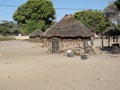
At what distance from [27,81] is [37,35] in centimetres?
5939

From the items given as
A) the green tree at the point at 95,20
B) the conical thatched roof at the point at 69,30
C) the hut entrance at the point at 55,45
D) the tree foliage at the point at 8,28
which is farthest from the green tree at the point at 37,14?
the hut entrance at the point at 55,45

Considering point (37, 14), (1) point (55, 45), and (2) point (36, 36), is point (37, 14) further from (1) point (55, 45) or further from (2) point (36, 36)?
(1) point (55, 45)

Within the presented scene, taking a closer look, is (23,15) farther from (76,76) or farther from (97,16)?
(76,76)

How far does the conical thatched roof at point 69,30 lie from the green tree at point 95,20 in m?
54.6

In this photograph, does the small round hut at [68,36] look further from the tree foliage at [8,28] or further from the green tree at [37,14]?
the tree foliage at [8,28]

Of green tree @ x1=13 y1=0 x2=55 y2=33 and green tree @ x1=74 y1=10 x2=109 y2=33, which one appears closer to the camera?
green tree @ x1=13 y1=0 x2=55 y2=33

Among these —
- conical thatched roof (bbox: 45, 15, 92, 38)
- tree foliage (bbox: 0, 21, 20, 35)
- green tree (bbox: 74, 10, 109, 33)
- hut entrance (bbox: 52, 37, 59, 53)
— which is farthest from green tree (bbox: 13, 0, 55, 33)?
hut entrance (bbox: 52, 37, 59, 53)

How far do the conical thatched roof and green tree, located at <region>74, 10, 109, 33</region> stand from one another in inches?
2148

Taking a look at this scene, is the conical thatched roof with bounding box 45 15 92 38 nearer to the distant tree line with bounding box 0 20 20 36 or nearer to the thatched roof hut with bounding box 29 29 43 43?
the thatched roof hut with bounding box 29 29 43 43

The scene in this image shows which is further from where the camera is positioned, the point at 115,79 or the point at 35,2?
the point at 35,2

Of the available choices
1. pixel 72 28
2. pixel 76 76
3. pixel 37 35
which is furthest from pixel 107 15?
pixel 76 76

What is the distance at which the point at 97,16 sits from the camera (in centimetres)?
9931

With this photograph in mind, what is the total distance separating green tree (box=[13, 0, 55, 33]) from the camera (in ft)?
301

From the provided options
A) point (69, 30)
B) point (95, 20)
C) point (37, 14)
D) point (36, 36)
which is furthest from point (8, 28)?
point (69, 30)
